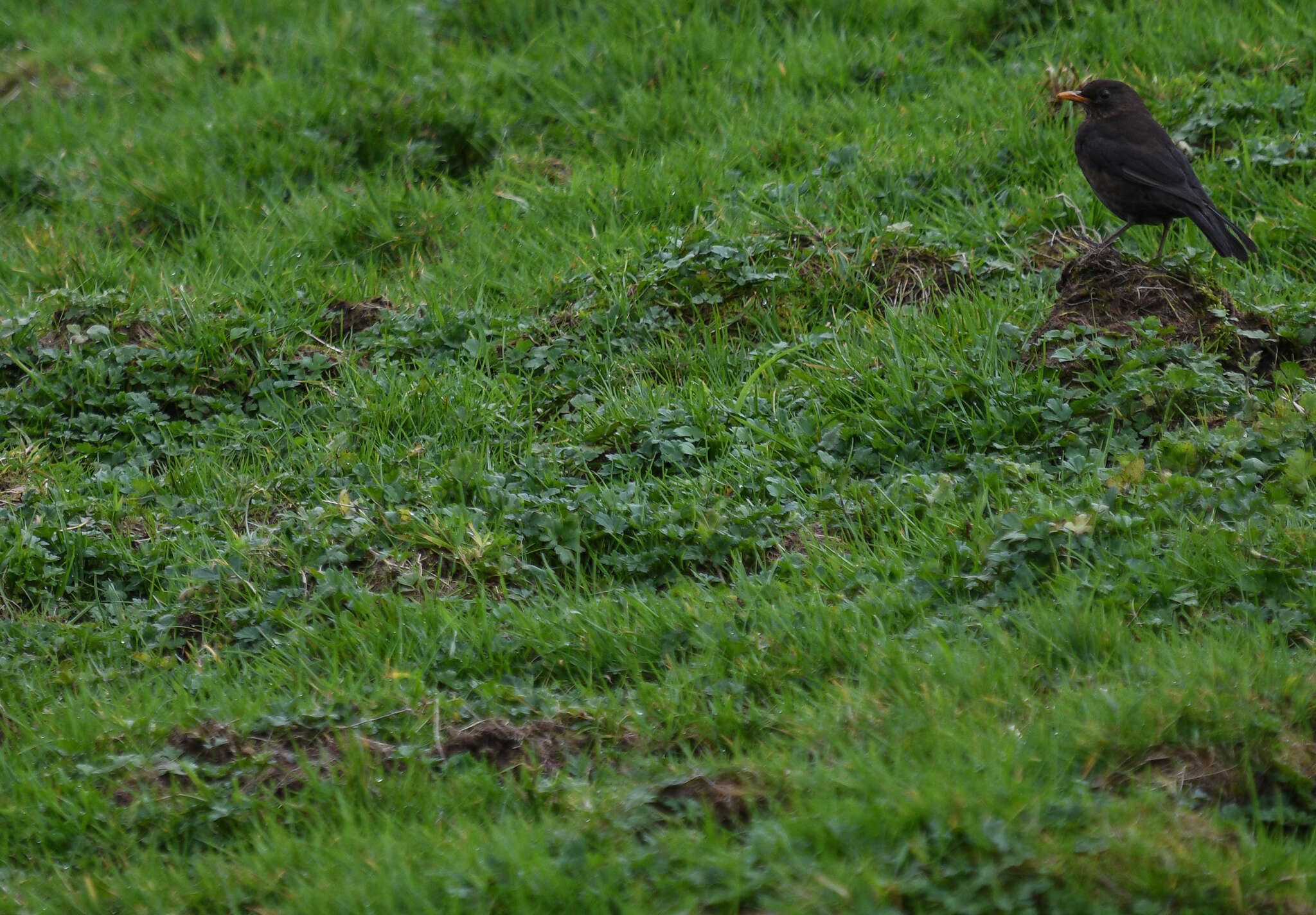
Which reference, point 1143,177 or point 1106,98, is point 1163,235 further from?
point 1106,98

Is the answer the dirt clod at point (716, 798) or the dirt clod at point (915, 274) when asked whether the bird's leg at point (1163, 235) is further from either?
the dirt clod at point (716, 798)

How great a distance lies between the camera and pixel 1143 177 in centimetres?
511

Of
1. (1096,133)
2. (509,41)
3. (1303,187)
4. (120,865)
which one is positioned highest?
(509,41)

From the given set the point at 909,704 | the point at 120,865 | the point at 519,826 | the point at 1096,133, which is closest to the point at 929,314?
the point at 1096,133

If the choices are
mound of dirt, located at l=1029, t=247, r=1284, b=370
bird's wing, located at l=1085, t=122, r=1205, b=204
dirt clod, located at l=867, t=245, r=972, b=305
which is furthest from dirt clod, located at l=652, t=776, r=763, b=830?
bird's wing, located at l=1085, t=122, r=1205, b=204

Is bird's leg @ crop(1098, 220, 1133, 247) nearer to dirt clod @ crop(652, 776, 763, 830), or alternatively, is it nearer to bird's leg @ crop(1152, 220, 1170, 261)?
bird's leg @ crop(1152, 220, 1170, 261)

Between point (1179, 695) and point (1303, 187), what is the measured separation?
363 cm

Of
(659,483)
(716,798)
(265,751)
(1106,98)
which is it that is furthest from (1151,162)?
(265,751)

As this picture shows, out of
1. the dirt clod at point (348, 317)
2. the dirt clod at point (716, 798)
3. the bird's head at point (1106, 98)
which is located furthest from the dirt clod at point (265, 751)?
the bird's head at point (1106, 98)

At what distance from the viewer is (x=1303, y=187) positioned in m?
5.55

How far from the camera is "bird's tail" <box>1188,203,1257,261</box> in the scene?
5.00m

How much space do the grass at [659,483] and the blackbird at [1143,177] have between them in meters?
0.28

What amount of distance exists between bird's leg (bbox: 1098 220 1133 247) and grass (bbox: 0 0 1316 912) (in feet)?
0.82

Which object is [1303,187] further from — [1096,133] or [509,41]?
[509,41]
